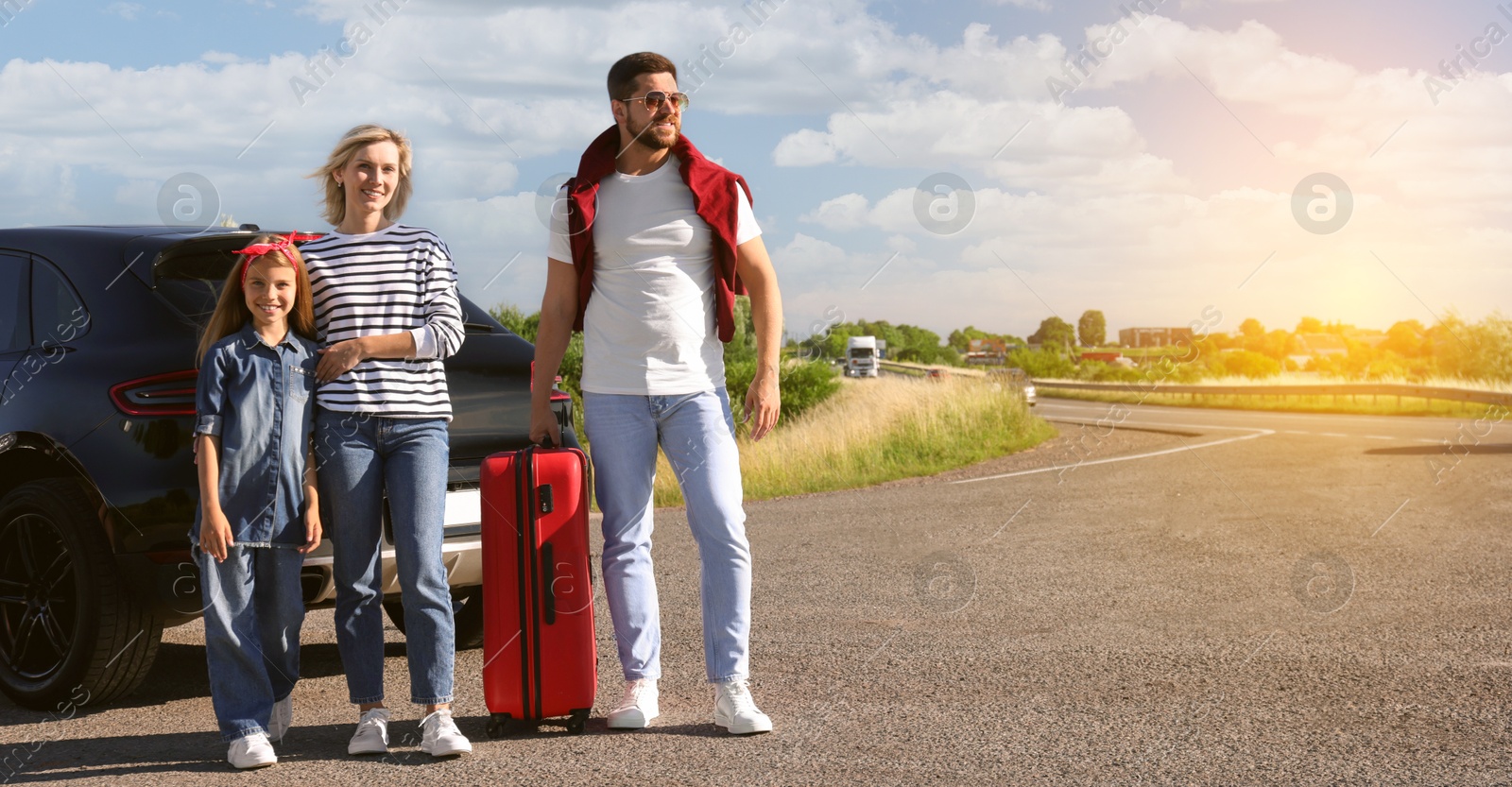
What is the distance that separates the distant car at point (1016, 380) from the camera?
20984mm

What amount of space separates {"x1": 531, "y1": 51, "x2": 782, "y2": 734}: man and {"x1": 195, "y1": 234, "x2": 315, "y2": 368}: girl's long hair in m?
0.76

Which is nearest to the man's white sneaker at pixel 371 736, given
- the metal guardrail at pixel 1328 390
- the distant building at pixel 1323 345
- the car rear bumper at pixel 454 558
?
the car rear bumper at pixel 454 558

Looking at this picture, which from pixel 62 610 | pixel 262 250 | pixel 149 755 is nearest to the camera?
pixel 262 250

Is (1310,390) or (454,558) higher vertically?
(454,558)

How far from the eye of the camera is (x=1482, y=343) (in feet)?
98.3

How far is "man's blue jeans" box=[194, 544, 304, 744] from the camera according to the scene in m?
3.81

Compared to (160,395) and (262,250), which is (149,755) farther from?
(262,250)

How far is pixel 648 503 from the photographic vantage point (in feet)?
13.8

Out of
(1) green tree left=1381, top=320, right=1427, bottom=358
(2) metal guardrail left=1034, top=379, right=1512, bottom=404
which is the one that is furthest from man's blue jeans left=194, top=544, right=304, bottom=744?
(1) green tree left=1381, top=320, right=1427, bottom=358

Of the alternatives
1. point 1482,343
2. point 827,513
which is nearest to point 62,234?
point 827,513

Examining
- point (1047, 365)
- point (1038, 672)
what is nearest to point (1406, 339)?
point (1047, 365)

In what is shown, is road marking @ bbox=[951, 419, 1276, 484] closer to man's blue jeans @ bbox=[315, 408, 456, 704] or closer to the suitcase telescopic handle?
the suitcase telescopic handle

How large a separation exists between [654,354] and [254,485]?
1.28 m

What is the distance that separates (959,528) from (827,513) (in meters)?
1.78
